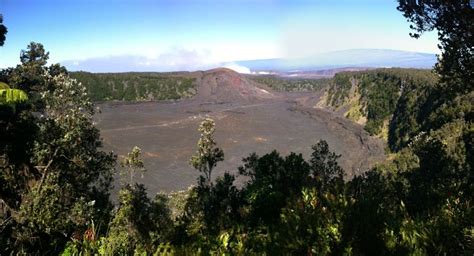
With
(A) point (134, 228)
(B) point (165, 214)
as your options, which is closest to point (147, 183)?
(B) point (165, 214)

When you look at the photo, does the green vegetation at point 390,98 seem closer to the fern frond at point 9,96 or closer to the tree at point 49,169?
the tree at point 49,169

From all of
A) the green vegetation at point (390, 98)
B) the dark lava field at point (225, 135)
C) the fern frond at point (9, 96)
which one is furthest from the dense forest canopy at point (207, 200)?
the green vegetation at point (390, 98)

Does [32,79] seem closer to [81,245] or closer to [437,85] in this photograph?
[81,245]

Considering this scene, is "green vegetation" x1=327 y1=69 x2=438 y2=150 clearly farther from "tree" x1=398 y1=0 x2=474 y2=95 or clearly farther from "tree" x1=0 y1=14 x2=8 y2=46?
"tree" x1=0 y1=14 x2=8 y2=46

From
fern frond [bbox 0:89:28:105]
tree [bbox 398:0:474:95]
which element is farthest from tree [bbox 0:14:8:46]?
tree [bbox 398:0:474:95]

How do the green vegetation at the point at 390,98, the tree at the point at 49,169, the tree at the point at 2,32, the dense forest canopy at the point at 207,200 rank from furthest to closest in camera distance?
the green vegetation at the point at 390,98 → the tree at the point at 2,32 → the tree at the point at 49,169 → the dense forest canopy at the point at 207,200
